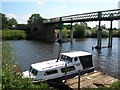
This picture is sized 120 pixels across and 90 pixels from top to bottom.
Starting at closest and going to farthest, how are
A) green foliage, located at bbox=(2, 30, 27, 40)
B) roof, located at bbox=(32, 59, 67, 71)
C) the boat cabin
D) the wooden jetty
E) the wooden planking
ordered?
the wooden jetty, the wooden planking, the boat cabin, roof, located at bbox=(32, 59, 67, 71), green foliage, located at bbox=(2, 30, 27, 40)

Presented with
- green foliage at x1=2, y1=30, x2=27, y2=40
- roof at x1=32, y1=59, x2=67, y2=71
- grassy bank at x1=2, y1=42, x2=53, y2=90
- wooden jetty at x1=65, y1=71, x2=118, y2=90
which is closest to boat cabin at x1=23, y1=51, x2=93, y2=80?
roof at x1=32, y1=59, x2=67, y2=71

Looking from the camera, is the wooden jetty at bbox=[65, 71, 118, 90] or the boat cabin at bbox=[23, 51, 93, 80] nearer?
Answer: the wooden jetty at bbox=[65, 71, 118, 90]

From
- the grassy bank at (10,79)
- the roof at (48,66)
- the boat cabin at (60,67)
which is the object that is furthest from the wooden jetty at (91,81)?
the grassy bank at (10,79)

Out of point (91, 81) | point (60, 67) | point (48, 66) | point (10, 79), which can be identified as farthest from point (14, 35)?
point (10, 79)

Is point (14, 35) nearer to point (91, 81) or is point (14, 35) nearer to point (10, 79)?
point (91, 81)

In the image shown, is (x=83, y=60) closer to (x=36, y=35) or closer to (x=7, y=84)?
(x=7, y=84)

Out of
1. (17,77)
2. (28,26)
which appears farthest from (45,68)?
(28,26)

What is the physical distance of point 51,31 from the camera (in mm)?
108000

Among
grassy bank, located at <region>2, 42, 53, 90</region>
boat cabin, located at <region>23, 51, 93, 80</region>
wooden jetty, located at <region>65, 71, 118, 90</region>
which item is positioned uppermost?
grassy bank, located at <region>2, 42, 53, 90</region>

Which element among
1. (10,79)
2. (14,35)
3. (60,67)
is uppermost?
(14,35)

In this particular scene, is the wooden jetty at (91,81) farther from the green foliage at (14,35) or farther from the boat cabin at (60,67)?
the green foliage at (14,35)

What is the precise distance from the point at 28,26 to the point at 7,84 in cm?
10754

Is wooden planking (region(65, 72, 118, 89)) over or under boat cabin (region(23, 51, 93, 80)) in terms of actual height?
under

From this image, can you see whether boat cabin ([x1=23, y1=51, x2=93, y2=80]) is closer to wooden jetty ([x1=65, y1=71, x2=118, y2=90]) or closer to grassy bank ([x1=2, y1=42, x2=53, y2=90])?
wooden jetty ([x1=65, y1=71, x2=118, y2=90])
